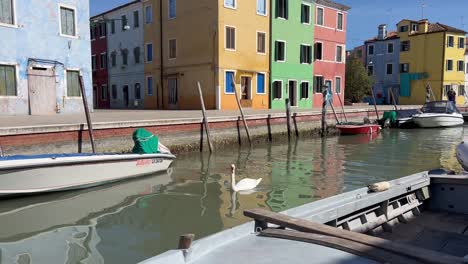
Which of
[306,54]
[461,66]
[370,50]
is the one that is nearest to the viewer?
[306,54]

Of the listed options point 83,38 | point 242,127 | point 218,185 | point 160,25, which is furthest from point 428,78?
point 218,185

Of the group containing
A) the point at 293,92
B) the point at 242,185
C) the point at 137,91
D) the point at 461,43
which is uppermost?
the point at 461,43

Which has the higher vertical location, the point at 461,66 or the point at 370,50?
the point at 370,50

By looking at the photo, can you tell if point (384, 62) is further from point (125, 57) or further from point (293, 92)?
point (125, 57)

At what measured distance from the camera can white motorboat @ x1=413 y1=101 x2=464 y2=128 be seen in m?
24.4

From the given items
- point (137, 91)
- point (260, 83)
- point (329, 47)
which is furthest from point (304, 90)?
point (137, 91)

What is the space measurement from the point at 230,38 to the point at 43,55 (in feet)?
34.2

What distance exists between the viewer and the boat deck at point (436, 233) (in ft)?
13.1

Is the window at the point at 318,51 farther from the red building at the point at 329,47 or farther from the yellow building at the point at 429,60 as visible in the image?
the yellow building at the point at 429,60

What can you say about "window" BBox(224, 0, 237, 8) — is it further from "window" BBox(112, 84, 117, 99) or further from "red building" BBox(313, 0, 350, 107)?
"window" BBox(112, 84, 117, 99)

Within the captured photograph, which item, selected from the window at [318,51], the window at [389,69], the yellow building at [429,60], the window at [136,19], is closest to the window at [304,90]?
the window at [318,51]

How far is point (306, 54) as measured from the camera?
28156mm

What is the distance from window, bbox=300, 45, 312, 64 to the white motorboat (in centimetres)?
797

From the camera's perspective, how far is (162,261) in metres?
2.47
